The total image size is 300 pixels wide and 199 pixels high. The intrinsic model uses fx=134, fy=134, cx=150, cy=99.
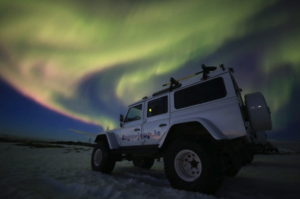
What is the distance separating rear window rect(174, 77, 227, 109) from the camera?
3.08 metres

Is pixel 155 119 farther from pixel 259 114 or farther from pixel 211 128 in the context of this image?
pixel 259 114

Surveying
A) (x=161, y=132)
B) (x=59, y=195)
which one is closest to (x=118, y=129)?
(x=161, y=132)

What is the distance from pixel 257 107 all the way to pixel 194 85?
1414 mm

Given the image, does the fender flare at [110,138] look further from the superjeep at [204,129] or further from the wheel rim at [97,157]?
the superjeep at [204,129]

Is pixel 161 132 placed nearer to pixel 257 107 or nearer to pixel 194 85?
pixel 194 85

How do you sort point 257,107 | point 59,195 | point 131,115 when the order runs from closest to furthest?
point 59,195 → point 257,107 → point 131,115

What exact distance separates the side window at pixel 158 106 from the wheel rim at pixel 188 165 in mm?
1398

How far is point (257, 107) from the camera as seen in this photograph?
109 inches

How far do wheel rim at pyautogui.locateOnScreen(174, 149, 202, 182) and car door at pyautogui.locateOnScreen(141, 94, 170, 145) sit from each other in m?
0.81

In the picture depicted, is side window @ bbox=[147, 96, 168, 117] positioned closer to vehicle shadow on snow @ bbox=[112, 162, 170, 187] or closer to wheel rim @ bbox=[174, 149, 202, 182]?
wheel rim @ bbox=[174, 149, 202, 182]

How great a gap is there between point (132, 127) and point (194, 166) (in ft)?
8.20

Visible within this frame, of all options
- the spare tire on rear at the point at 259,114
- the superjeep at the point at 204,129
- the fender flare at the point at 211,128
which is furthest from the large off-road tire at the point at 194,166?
the spare tire on rear at the point at 259,114

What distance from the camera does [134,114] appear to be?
5.11 meters

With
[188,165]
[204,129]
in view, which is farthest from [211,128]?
[188,165]
